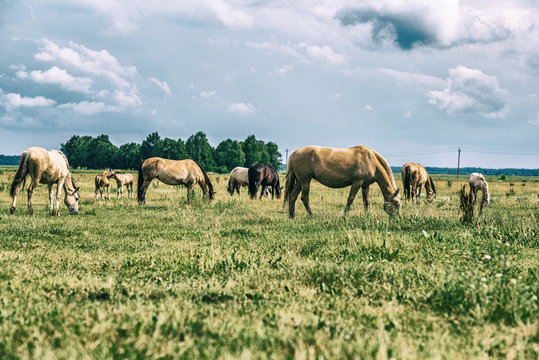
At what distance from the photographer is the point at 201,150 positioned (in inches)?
3905

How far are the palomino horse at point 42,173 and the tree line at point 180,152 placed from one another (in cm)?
7752

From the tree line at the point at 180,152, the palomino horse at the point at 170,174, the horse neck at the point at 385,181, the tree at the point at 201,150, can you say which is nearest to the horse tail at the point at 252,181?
the palomino horse at the point at 170,174

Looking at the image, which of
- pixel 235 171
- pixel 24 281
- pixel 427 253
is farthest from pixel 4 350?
pixel 235 171

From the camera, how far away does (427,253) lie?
5453mm

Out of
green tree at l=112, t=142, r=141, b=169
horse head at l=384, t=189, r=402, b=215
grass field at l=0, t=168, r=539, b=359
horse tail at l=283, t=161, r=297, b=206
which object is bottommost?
grass field at l=0, t=168, r=539, b=359

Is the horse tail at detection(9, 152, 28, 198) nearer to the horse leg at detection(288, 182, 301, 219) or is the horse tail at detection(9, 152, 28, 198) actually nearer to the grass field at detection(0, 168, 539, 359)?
the grass field at detection(0, 168, 539, 359)

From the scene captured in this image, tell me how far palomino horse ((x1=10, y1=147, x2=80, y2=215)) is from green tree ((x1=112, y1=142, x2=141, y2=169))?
318 feet

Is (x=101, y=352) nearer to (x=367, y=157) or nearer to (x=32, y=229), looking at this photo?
(x=32, y=229)

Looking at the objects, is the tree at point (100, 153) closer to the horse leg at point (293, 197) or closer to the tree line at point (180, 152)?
the tree line at point (180, 152)

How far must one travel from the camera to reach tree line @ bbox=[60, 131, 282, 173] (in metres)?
98.0

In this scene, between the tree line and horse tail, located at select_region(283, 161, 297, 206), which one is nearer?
horse tail, located at select_region(283, 161, 297, 206)

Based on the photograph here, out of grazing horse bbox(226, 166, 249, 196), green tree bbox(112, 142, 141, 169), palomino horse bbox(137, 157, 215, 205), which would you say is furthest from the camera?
green tree bbox(112, 142, 141, 169)

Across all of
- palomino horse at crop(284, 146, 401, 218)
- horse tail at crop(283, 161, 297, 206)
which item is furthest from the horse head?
horse tail at crop(283, 161, 297, 206)

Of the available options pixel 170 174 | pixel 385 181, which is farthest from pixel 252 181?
pixel 385 181
